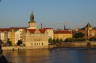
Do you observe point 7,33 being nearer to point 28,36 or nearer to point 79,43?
point 28,36

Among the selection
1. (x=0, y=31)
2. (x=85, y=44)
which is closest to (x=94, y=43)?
(x=85, y=44)

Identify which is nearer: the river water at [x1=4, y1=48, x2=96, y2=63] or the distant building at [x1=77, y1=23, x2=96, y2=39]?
the river water at [x1=4, y1=48, x2=96, y2=63]

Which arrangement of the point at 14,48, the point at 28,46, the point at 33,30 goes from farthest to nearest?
1. the point at 33,30
2. the point at 28,46
3. the point at 14,48

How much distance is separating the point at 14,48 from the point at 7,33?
13.6m

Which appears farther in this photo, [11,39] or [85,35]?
[85,35]

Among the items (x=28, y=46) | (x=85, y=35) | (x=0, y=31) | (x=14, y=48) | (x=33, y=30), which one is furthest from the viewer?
(x=85, y=35)

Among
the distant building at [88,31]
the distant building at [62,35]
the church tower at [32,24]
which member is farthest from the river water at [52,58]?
the distant building at [88,31]

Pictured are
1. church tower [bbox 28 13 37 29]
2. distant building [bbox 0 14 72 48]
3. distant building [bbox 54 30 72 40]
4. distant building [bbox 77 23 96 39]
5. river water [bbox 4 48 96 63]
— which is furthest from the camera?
distant building [bbox 77 23 96 39]

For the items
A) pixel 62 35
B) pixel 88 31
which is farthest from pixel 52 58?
pixel 88 31

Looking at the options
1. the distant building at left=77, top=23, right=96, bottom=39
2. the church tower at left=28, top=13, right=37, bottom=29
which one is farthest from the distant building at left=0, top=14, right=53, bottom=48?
the distant building at left=77, top=23, right=96, bottom=39

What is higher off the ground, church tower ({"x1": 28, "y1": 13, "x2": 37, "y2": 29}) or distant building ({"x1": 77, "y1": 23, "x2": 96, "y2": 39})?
church tower ({"x1": 28, "y1": 13, "x2": 37, "y2": 29})

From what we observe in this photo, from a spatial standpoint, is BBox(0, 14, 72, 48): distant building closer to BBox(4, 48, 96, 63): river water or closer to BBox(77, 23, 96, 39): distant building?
BBox(77, 23, 96, 39): distant building

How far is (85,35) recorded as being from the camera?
86.9 m

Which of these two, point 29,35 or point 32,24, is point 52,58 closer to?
point 29,35
